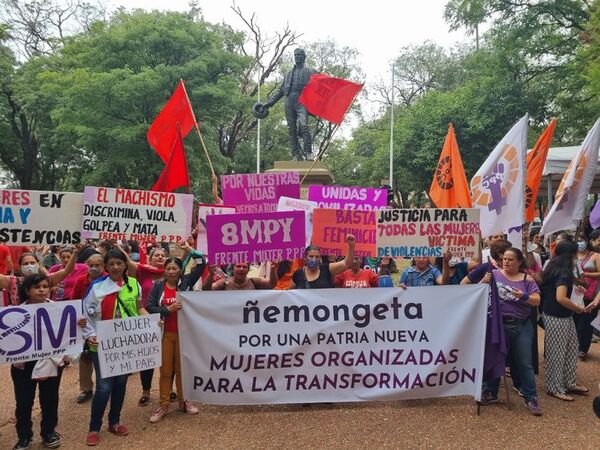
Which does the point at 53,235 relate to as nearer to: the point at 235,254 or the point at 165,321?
the point at 165,321

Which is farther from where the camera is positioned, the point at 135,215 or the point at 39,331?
the point at 135,215

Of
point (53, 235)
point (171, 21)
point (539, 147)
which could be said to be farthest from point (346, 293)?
point (171, 21)

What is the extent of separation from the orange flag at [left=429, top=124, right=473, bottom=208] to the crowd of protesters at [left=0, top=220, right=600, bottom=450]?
180 centimetres

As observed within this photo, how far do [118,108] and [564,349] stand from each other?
20.4 m

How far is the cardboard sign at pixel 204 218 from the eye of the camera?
6.09 m

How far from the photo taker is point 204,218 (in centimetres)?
614

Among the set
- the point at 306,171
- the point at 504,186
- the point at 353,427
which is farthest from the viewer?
the point at 306,171

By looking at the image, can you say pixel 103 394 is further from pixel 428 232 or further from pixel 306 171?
pixel 306 171

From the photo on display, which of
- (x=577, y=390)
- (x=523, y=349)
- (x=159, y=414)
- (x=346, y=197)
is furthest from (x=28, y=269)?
(x=577, y=390)

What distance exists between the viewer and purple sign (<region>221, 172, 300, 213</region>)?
6.56 metres

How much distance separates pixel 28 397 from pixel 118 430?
0.82 meters

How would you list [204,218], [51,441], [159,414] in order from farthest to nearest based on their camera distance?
1. [204,218]
2. [159,414]
3. [51,441]

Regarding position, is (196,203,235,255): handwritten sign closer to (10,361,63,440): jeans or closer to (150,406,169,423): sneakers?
(150,406,169,423): sneakers

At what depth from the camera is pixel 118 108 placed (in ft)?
70.3
